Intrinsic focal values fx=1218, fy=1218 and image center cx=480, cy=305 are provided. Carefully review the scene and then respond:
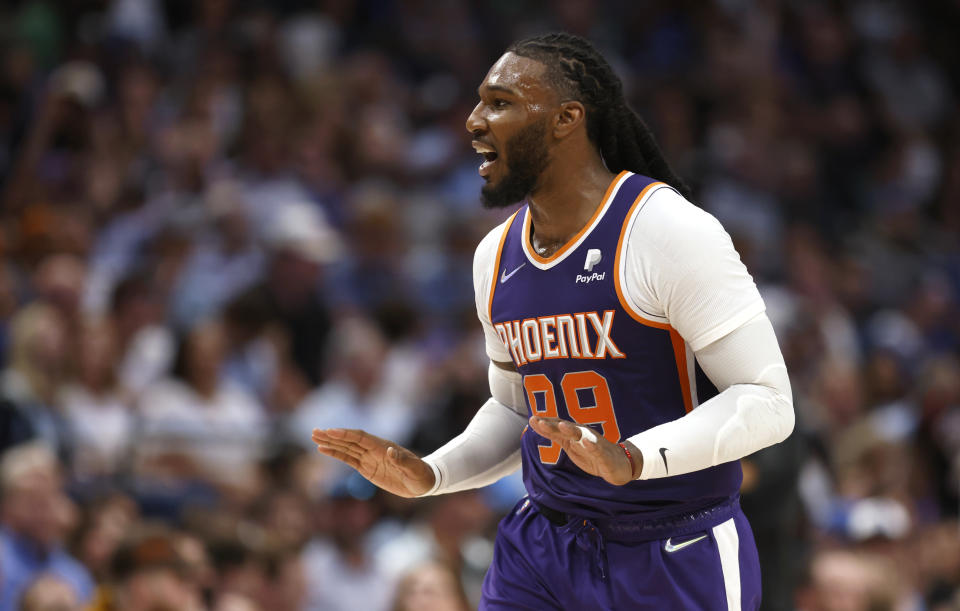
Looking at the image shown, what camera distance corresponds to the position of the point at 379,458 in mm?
3186

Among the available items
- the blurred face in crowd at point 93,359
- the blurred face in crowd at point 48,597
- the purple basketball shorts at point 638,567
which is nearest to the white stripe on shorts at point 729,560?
the purple basketball shorts at point 638,567

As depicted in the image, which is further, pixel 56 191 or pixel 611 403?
pixel 56 191

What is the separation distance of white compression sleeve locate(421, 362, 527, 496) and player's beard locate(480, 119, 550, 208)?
0.59 meters

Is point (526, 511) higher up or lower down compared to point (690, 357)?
lower down

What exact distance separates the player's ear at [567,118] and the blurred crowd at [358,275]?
1.95 metres

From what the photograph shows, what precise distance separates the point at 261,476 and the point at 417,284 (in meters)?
2.36

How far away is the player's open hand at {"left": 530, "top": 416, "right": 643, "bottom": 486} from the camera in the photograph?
8.67ft

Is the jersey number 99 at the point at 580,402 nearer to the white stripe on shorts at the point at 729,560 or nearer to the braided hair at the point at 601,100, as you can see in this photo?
the white stripe on shorts at the point at 729,560

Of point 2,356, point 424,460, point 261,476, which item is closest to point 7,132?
point 2,356

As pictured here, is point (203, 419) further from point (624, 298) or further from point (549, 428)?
point (549, 428)

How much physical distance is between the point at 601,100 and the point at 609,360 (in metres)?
0.71

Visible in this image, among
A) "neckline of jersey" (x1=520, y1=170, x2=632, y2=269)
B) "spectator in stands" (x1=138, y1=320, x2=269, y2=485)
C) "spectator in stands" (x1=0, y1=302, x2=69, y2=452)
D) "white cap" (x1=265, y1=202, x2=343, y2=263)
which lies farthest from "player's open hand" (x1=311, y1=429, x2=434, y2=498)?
"white cap" (x1=265, y1=202, x2=343, y2=263)

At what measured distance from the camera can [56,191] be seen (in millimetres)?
8047

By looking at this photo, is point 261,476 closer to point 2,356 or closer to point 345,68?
point 2,356
